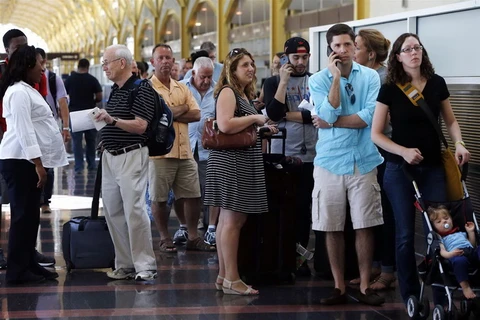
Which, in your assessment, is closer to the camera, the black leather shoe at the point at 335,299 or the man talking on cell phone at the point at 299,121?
the black leather shoe at the point at 335,299

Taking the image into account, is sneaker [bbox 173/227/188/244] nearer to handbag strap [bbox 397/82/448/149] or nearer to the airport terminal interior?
the airport terminal interior

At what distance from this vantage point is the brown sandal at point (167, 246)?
7.57 m

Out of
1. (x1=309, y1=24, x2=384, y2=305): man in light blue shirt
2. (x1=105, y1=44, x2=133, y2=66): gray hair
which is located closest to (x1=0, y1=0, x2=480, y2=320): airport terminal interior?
(x1=309, y1=24, x2=384, y2=305): man in light blue shirt

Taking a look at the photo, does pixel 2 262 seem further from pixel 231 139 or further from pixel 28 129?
pixel 231 139

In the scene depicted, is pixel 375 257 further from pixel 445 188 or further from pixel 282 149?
pixel 445 188

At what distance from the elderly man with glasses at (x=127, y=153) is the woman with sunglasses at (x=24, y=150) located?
427 millimetres

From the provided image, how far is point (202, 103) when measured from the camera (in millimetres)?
8070

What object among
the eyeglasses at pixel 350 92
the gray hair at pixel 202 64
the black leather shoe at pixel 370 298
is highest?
the gray hair at pixel 202 64

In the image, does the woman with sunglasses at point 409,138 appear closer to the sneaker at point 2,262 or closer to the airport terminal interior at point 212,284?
the airport terminal interior at point 212,284

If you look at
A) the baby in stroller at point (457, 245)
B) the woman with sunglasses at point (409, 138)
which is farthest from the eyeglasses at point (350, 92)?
the baby in stroller at point (457, 245)

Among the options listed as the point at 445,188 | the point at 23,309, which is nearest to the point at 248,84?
the point at 445,188

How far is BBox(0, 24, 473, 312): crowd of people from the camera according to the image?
508cm

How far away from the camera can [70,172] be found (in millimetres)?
15008

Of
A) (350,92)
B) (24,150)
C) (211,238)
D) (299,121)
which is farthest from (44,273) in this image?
(350,92)
